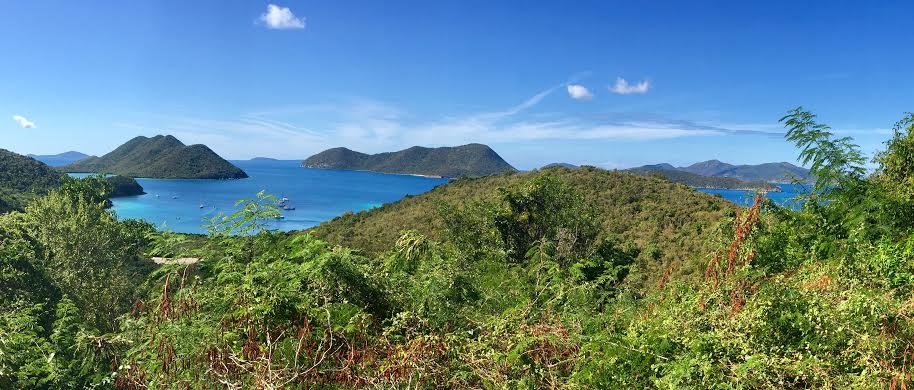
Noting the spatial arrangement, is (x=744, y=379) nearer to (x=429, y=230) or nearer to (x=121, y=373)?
(x=121, y=373)

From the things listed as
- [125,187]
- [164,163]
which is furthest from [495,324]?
[164,163]

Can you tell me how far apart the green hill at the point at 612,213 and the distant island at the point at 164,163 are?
129465mm

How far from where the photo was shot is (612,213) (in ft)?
123

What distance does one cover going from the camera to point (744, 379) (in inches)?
113

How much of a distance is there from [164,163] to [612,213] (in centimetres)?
16793

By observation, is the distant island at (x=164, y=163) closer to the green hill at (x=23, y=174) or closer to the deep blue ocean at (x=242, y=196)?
the deep blue ocean at (x=242, y=196)

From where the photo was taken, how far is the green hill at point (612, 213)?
27203 mm

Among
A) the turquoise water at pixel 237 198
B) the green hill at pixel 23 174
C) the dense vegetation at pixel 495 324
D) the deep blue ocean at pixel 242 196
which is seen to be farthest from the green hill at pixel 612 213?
the green hill at pixel 23 174

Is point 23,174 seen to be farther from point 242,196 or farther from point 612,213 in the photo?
point 612,213

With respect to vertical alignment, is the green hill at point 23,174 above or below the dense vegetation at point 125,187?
above

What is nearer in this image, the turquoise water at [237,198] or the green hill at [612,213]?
the green hill at [612,213]

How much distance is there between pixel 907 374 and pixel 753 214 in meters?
3.43

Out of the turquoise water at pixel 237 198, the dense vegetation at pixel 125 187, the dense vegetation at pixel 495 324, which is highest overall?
the dense vegetation at pixel 495 324

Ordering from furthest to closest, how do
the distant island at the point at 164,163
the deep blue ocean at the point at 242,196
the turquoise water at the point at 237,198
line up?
the distant island at the point at 164,163 < the turquoise water at the point at 237,198 < the deep blue ocean at the point at 242,196
